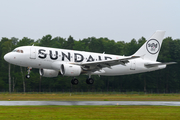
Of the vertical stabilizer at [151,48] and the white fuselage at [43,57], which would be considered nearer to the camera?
the white fuselage at [43,57]

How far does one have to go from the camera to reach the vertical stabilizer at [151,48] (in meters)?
50.8

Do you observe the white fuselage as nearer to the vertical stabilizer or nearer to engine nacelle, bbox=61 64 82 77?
engine nacelle, bbox=61 64 82 77

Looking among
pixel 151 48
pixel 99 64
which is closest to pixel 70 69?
pixel 99 64

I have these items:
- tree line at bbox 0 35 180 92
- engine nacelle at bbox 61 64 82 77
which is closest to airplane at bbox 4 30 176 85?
engine nacelle at bbox 61 64 82 77

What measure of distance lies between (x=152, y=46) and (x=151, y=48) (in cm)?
48

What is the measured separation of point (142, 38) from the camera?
405ft

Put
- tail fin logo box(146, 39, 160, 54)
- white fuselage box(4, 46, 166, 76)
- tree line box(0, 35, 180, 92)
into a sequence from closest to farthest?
white fuselage box(4, 46, 166, 76), tail fin logo box(146, 39, 160, 54), tree line box(0, 35, 180, 92)

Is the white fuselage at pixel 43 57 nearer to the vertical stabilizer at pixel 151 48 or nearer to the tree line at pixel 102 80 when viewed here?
the vertical stabilizer at pixel 151 48

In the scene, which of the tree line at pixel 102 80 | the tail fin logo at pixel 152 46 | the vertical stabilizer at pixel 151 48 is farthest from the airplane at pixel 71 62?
the tree line at pixel 102 80

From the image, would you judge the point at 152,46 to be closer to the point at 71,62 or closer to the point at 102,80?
the point at 71,62

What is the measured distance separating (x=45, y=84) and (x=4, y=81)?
12407mm

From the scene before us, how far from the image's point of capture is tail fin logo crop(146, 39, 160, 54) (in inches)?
2024

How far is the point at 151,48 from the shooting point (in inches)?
2032
